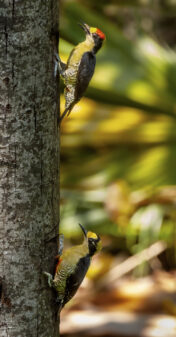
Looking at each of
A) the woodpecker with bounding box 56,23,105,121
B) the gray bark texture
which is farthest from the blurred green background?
the gray bark texture

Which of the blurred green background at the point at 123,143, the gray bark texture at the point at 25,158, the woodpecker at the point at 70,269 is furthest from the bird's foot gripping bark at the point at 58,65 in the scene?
the blurred green background at the point at 123,143

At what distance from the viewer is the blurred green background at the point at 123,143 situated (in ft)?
13.2

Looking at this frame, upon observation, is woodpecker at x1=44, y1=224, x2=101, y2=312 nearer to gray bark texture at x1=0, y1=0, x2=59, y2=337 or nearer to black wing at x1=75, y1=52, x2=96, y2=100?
gray bark texture at x1=0, y1=0, x2=59, y2=337

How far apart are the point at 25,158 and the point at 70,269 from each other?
29cm

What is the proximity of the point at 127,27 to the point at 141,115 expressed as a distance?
2.08 meters

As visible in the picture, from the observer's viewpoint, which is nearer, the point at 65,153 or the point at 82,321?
the point at 82,321

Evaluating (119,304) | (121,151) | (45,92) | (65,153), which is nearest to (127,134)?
(121,151)

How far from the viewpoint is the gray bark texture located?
4.57 ft

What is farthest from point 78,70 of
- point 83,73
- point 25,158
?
point 25,158

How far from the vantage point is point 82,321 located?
3.92 meters

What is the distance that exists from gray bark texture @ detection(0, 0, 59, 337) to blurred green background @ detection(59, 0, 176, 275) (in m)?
2.50

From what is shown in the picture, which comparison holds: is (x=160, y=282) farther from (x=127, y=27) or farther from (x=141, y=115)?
(x=127, y=27)

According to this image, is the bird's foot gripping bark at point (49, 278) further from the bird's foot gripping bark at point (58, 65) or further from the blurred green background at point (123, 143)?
the blurred green background at point (123, 143)

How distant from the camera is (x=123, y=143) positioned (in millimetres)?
4246
